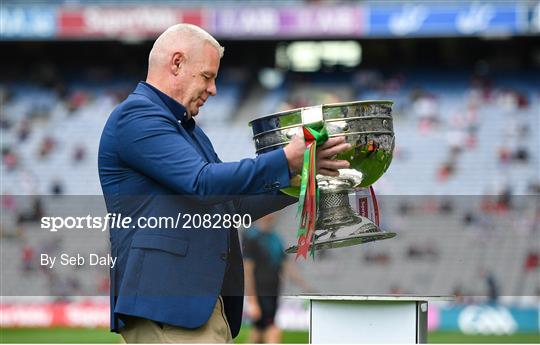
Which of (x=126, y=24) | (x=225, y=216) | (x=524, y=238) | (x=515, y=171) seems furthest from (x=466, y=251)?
(x=225, y=216)

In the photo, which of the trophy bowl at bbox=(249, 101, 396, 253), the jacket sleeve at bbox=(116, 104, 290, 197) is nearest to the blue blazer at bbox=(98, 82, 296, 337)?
the jacket sleeve at bbox=(116, 104, 290, 197)

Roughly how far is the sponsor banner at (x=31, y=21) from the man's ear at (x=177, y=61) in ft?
73.2

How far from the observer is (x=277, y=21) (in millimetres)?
24562

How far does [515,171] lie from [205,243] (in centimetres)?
1978

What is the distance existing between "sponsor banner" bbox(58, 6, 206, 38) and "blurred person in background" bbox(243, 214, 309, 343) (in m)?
14.0

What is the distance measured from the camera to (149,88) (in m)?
3.53

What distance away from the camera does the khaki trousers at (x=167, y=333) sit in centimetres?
334

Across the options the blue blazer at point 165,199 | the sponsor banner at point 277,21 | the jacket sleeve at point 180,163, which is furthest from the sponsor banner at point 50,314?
the jacket sleeve at point 180,163

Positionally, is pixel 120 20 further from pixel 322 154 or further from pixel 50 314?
pixel 322 154

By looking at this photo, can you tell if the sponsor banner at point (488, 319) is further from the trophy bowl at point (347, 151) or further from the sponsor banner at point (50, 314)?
the trophy bowl at point (347, 151)

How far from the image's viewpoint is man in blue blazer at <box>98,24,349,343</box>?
3.27m

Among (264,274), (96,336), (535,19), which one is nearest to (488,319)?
(96,336)

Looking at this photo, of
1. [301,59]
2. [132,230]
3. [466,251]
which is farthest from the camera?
[301,59]

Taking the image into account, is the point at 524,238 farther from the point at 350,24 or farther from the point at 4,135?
the point at 4,135
